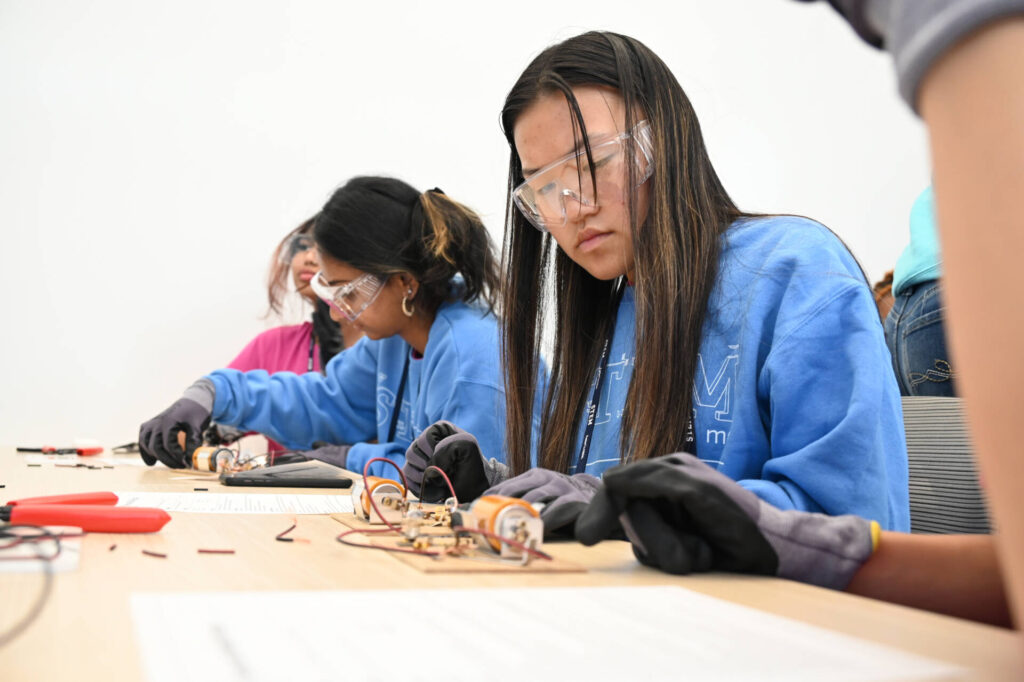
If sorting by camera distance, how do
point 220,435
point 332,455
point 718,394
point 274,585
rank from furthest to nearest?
1. point 220,435
2. point 332,455
3. point 718,394
4. point 274,585

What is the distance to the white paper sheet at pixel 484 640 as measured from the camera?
348 mm

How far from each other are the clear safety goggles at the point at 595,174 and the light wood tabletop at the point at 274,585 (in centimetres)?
58

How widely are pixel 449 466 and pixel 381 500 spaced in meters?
0.24

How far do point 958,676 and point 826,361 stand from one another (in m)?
0.64

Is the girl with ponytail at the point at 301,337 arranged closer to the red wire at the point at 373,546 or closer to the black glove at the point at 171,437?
the black glove at the point at 171,437

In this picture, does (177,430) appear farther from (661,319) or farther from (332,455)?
(661,319)

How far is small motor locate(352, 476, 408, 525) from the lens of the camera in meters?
0.89

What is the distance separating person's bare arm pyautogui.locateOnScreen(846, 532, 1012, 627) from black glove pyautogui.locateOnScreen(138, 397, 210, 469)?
5.79 ft

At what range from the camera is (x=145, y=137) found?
3316 millimetres

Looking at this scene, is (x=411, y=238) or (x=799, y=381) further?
(x=411, y=238)

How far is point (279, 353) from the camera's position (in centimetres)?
326

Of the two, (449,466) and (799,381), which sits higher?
(799,381)

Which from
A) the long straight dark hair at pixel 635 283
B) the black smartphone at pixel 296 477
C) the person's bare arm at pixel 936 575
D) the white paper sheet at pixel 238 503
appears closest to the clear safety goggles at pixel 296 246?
the black smartphone at pixel 296 477

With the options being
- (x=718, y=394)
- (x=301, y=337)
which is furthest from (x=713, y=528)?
(x=301, y=337)
